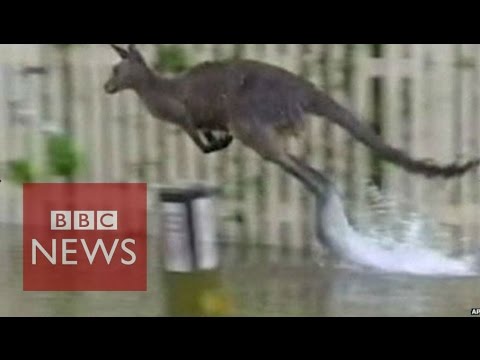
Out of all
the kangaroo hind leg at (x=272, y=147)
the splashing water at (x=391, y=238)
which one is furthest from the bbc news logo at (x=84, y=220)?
the splashing water at (x=391, y=238)

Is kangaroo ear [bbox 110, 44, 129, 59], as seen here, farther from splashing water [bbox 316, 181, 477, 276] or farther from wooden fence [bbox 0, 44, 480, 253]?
splashing water [bbox 316, 181, 477, 276]

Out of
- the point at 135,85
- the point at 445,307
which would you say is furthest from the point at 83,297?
the point at 445,307

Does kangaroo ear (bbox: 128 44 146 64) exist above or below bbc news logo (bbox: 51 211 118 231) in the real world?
above

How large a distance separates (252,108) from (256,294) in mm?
630

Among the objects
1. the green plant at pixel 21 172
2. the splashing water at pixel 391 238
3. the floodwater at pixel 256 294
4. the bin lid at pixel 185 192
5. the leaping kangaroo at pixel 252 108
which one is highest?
the leaping kangaroo at pixel 252 108

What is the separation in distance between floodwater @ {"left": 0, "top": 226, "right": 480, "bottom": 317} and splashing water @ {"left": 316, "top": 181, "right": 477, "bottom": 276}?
5 centimetres

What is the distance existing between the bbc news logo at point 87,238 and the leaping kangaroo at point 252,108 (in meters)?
0.32

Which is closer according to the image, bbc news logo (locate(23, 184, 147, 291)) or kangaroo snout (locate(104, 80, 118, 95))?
bbc news logo (locate(23, 184, 147, 291))

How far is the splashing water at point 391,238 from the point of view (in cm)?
714

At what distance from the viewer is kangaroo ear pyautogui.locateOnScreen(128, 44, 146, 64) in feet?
23.5

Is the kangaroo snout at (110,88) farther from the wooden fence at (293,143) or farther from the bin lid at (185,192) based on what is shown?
the bin lid at (185,192)

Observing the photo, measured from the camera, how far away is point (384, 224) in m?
7.16

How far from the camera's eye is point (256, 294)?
7.15 m

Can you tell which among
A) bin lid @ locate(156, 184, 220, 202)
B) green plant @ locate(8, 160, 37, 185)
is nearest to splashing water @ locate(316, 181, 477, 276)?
bin lid @ locate(156, 184, 220, 202)
